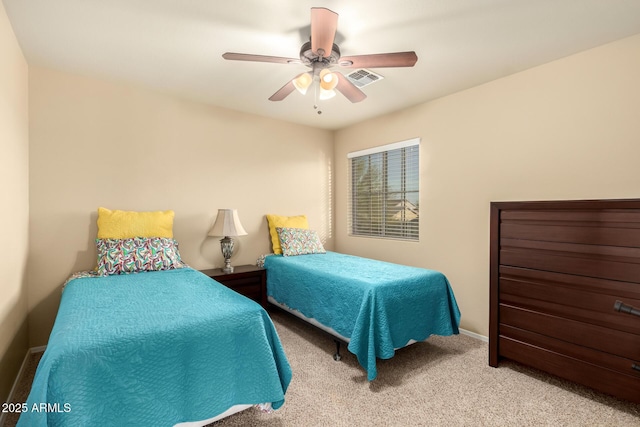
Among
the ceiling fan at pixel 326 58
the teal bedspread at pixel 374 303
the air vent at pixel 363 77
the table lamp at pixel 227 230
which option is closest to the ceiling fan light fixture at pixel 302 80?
the ceiling fan at pixel 326 58

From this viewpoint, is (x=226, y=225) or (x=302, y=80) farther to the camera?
(x=226, y=225)

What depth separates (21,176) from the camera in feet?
7.86

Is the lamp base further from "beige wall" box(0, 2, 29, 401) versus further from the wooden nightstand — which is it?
"beige wall" box(0, 2, 29, 401)

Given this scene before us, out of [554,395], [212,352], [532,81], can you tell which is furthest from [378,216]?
[212,352]

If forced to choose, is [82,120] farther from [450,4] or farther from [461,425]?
[461,425]

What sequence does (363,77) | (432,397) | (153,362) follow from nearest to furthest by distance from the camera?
1. (153,362)
2. (432,397)
3. (363,77)

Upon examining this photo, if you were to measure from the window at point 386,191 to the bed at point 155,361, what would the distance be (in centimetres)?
241

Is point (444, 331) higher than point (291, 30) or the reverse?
the reverse

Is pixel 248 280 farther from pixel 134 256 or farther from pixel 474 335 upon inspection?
pixel 474 335

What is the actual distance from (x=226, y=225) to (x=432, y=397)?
245 centimetres

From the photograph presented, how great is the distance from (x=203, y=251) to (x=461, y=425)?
2899 mm

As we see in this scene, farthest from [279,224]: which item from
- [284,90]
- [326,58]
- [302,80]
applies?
[326,58]

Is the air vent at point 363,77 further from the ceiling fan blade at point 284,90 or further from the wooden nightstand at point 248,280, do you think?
the wooden nightstand at point 248,280

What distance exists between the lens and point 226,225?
3.39m
